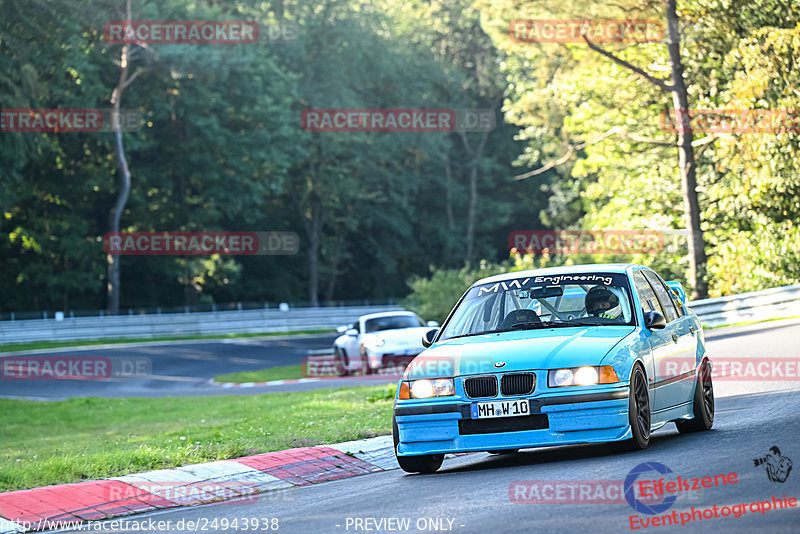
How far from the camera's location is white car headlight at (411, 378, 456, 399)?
8.93m

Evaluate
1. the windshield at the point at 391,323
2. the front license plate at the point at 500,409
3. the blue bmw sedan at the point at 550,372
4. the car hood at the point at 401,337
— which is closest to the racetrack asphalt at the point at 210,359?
the car hood at the point at 401,337

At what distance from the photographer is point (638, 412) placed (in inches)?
353

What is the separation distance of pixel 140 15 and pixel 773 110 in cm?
3186

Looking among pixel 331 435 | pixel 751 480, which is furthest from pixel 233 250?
pixel 751 480

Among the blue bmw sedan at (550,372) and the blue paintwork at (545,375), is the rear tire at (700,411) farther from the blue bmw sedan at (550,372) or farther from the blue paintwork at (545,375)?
the blue paintwork at (545,375)

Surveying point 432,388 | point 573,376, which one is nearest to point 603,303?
point 573,376

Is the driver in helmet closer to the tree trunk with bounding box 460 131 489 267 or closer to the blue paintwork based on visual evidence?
the blue paintwork

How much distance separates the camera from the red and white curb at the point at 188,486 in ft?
28.4

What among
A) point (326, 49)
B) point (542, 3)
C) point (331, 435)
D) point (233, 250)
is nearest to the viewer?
point (331, 435)

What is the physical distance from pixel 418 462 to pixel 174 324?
41.5 meters

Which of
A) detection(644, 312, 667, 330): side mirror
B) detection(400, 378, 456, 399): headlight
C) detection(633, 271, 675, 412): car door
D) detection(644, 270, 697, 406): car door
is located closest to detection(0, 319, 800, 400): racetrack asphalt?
detection(644, 270, 697, 406): car door

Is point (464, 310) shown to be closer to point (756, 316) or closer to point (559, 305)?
point (559, 305)

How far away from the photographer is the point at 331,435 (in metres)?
12.1

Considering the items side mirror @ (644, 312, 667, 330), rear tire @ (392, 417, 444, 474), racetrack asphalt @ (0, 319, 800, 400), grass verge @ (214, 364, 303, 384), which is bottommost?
grass verge @ (214, 364, 303, 384)
